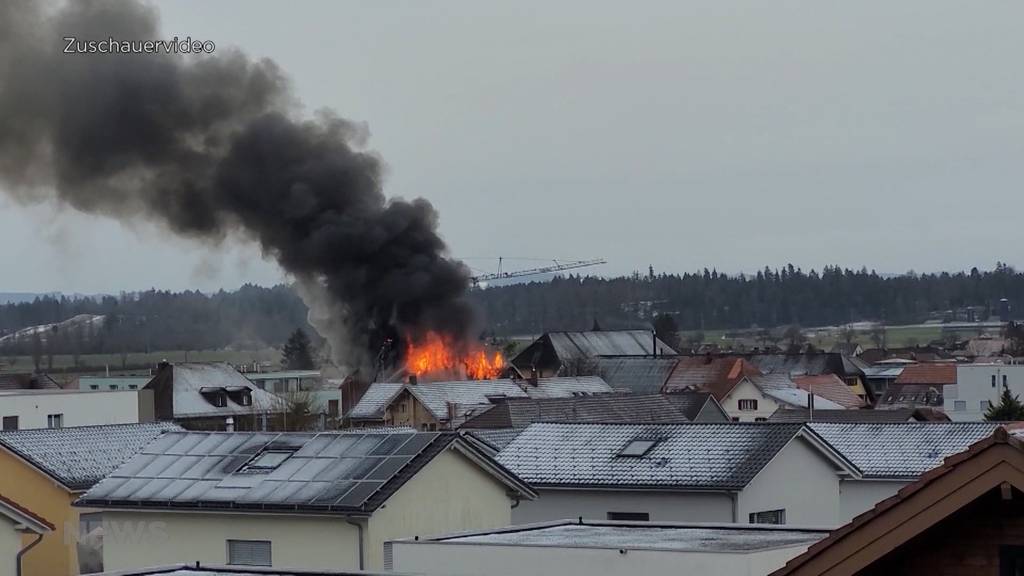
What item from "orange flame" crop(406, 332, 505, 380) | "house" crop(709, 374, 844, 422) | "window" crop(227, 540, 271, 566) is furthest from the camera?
"orange flame" crop(406, 332, 505, 380)

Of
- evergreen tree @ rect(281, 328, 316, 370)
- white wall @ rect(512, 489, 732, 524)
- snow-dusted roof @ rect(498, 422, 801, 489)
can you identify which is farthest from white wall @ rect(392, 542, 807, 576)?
evergreen tree @ rect(281, 328, 316, 370)

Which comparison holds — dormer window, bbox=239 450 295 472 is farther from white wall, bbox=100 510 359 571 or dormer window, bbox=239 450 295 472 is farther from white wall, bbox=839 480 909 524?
white wall, bbox=839 480 909 524

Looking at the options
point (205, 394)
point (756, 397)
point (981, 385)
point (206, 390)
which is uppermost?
point (206, 390)

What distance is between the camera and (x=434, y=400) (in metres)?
66.2

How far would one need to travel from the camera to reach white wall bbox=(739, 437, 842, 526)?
24969 millimetres

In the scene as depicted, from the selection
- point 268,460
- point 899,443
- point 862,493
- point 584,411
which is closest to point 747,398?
point 584,411

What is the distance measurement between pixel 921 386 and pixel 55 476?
7701 cm

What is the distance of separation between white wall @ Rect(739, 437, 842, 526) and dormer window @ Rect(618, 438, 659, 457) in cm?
184

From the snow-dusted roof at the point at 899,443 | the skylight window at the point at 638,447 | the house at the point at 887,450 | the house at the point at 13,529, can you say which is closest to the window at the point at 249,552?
the house at the point at 13,529

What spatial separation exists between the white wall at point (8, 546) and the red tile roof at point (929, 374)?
80740mm

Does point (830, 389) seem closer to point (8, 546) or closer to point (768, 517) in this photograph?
point (768, 517)

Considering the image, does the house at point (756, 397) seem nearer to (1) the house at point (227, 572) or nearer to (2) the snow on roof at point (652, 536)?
(2) the snow on roof at point (652, 536)

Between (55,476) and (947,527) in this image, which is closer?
(947,527)

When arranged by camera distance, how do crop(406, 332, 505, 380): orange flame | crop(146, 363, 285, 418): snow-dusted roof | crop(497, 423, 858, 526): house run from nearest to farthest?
crop(497, 423, 858, 526): house < crop(146, 363, 285, 418): snow-dusted roof < crop(406, 332, 505, 380): orange flame
